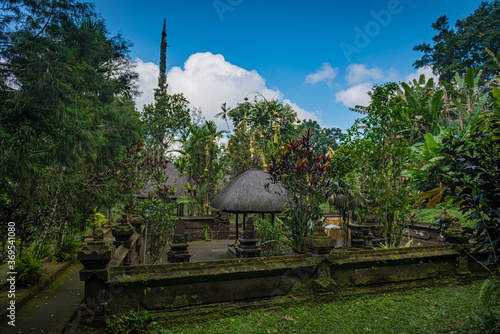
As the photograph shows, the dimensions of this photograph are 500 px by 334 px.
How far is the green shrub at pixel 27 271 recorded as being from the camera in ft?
18.5

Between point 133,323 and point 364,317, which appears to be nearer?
point 133,323

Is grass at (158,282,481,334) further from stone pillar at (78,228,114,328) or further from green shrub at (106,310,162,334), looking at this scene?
stone pillar at (78,228,114,328)

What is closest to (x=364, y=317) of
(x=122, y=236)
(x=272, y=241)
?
(x=272, y=241)

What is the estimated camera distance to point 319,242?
499 cm

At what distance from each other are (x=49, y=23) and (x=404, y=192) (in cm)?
936

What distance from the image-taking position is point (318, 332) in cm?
392

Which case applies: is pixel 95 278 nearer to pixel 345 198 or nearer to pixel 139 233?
pixel 139 233

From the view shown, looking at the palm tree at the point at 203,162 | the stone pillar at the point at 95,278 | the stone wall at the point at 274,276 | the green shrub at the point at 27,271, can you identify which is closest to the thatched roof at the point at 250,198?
the stone wall at the point at 274,276

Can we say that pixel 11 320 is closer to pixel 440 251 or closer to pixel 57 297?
pixel 57 297

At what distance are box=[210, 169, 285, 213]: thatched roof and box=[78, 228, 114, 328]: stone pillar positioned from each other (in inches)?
233

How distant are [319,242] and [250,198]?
5020mm

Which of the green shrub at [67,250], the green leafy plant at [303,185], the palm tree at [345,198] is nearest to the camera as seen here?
the green leafy plant at [303,185]

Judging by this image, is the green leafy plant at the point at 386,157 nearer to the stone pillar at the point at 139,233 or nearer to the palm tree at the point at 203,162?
the stone pillar at the point at 139,233

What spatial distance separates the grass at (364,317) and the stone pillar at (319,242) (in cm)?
90
